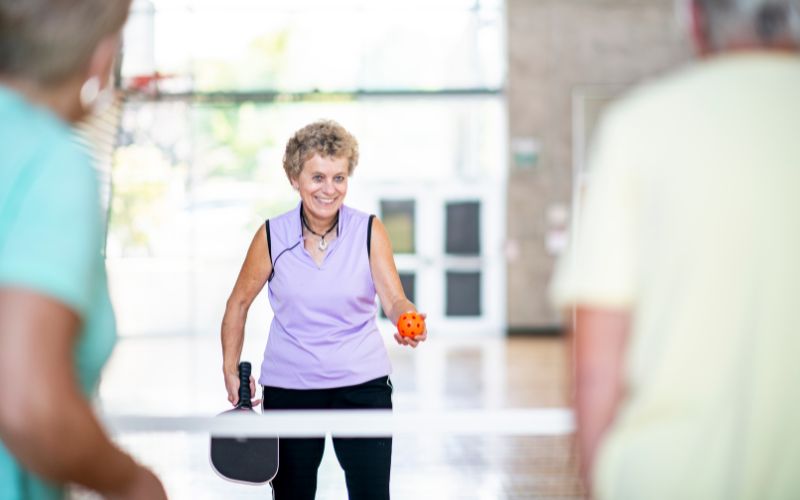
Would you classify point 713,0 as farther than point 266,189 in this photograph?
No

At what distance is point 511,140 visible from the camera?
18594 mm

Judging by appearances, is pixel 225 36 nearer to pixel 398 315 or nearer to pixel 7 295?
pixel 398 315

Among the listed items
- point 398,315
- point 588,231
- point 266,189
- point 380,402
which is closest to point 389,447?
point 380,402

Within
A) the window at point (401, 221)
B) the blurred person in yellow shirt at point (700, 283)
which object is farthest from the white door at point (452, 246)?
the blurred person in yellow shirt at point (700, 283)

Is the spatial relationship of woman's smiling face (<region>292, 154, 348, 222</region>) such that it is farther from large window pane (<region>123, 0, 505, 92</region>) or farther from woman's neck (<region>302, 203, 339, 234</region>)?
large window pane (<region>123, 0, 505, 92</region>)

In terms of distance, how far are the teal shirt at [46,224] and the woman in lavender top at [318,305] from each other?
2431 millimetres

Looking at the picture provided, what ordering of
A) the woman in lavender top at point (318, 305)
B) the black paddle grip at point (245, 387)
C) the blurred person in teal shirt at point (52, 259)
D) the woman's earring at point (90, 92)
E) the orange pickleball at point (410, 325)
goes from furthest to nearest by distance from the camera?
the woman in lavender top at point (318, 305)
the black paddle grip at point (245, 387)
the orange pickleball at point (410, 325)
the woman's earring at point (90, 92)
the blurred person in teal shirt at point (52, 259)

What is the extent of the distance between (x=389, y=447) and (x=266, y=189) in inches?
597

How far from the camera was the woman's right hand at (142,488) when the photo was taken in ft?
4.80

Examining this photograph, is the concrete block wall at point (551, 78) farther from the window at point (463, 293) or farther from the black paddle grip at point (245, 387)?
the black paddle grip at point (245, 387)

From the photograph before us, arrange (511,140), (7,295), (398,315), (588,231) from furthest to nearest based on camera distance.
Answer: (511,140) → (398,315) → (588,231) → (7,295)

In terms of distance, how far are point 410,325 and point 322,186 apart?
675 millimetres

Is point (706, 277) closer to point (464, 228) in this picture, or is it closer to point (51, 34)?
point (51, 34)

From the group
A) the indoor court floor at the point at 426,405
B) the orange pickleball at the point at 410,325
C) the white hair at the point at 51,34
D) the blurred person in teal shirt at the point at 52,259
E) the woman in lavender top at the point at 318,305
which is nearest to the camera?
A: the blurred person in teal shirt at the point at 52,259
